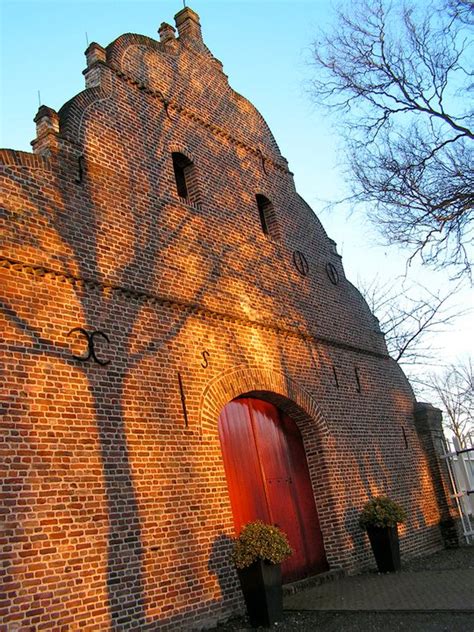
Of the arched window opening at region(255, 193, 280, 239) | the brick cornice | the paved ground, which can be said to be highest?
the arched window opening at region(255, 193, 280, 239)

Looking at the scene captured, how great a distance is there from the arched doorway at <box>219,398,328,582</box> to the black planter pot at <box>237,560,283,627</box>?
1277 millimetres

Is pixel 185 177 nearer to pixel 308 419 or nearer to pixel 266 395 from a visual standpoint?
pixel 266 395

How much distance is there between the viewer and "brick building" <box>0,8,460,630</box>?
20.8 ft

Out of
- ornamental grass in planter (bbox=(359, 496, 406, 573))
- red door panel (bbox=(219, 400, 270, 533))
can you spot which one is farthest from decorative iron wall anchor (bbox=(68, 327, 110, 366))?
ornamental grass in planter (bbox=(359, 496, 406, 573))

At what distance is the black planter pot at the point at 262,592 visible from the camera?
7.13 meters

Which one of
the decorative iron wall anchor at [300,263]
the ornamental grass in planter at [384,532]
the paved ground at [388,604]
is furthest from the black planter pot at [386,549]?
the decorative iron wall anchor at [300,263]

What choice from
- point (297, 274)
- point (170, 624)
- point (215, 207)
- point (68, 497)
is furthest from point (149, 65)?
point (170, 624)

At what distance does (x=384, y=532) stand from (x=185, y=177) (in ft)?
22.5

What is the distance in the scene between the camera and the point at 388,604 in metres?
7.49

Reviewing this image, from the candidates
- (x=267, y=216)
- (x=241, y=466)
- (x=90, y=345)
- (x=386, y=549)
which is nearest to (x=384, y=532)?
(x=386, y=549)

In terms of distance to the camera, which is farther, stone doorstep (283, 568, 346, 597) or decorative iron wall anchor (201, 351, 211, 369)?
stone doorstep (283, 568, 346, 597)

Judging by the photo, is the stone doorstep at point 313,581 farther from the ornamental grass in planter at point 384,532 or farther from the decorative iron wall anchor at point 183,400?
the decorative iron wall anchor at point 183,400

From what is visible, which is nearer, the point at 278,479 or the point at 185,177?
the point at 278,479

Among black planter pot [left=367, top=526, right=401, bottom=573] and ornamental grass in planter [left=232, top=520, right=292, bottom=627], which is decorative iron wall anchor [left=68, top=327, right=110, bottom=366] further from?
black planter pot [left=367, top=526, right=401, bottom=573]
